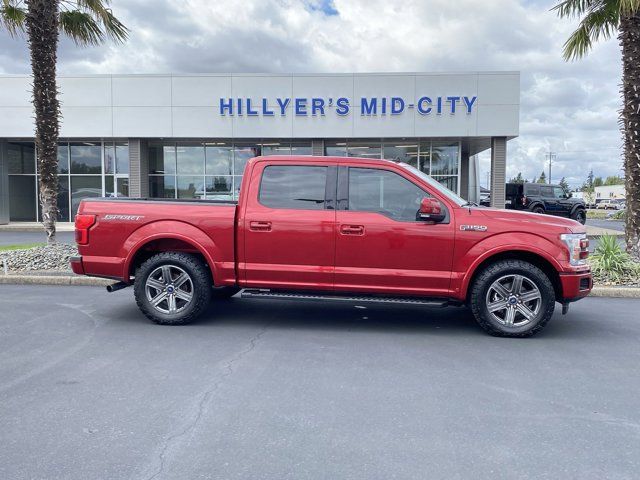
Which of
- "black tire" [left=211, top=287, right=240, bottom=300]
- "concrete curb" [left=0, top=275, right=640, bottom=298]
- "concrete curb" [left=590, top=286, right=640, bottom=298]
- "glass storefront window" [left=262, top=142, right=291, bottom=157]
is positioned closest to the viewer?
"black tire" [left=211, top=287, right=240, bottom=300]

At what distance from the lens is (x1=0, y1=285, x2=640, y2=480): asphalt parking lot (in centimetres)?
316

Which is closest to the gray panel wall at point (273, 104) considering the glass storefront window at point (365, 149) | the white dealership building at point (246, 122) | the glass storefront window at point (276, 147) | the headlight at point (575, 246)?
the white dealership building at point (246, 122)

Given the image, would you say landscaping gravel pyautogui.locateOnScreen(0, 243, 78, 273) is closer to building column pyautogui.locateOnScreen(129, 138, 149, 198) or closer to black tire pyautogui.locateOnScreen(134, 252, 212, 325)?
black tire pyautogui.locateOnScreen(134, 252, 212, 325)

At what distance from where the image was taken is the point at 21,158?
2536 cm

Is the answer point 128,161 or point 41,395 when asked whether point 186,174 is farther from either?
point 41,395

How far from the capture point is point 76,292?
8.62 meters

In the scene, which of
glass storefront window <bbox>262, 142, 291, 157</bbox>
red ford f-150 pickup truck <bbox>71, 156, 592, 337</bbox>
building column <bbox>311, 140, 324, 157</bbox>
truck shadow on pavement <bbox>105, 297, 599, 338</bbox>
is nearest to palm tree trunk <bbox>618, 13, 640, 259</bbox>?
truck shadow on pavement <bbox>105, 297, 599, 338</bbox>

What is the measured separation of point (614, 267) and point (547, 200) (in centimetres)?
1615

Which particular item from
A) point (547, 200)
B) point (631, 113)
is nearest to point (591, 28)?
point (631, 113)

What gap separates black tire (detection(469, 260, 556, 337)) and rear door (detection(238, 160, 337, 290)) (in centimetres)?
171

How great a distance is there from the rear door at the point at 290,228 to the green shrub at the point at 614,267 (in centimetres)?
583

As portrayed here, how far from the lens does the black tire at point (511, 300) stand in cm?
581

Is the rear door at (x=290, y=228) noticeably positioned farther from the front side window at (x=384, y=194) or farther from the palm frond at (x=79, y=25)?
the palm frond at (x=79, y=25)

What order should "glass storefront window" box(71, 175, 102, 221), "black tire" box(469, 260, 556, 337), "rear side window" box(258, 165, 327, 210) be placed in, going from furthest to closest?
"glass storefront window" box(71, 175, 102, 221) < "rear side window" box(258, 165, 327, 210) < "black tire" box(469, 260, 556, 337)
